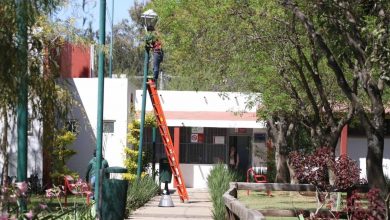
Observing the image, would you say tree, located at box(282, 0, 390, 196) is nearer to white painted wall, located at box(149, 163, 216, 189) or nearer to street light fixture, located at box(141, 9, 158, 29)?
street light fixture, located at box(141, 9, 158, 29)

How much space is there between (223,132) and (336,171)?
1920 cm

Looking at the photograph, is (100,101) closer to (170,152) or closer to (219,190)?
(219,190)

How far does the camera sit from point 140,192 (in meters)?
23.6

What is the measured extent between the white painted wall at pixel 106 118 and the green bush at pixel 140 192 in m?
4.39

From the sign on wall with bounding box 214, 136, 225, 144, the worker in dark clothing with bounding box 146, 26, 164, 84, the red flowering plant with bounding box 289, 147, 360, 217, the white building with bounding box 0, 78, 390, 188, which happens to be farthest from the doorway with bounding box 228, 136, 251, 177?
the red flowering plant with bounding box 289, 147, 360, 217

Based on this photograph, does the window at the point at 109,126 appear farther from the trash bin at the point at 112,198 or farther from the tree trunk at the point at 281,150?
the trash bin at the point at 112,198

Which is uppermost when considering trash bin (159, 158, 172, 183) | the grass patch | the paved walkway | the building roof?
the building roof

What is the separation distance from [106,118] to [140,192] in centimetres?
901

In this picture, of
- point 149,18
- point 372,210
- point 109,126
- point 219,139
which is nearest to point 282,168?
point 219,139

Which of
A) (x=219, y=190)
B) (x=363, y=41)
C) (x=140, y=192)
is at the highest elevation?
(x=363, y=41)

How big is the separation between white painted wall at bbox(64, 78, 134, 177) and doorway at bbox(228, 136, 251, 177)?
640 centimetres

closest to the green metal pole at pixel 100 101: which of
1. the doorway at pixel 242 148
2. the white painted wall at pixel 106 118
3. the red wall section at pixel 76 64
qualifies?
the white painted wall at pixel 106 118

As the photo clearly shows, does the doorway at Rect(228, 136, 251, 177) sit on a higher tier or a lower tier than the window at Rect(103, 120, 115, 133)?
lower

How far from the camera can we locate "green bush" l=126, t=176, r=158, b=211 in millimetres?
21734
